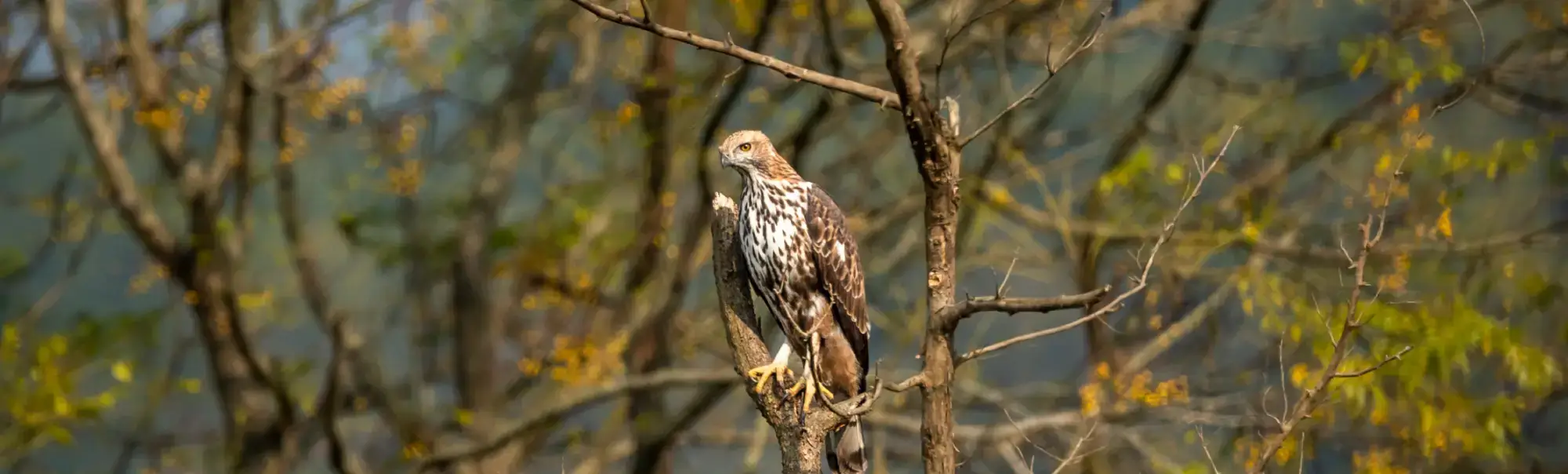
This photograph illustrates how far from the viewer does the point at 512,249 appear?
6.08 metres

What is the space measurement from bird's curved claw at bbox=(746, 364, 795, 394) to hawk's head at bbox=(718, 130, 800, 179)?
535mm

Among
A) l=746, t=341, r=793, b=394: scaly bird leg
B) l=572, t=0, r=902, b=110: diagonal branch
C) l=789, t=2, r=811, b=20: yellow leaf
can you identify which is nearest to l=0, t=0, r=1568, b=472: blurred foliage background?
l=789, t=2, r=811, b=20: yellow leaf

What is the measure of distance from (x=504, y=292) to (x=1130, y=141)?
3.52 m

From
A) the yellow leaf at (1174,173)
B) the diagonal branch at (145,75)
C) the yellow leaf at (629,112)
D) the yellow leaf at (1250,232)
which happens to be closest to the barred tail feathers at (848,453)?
the yellow leaf at (1174,173)

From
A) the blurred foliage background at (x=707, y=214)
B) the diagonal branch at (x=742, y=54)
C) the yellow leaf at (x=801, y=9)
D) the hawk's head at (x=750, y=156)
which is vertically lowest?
the blurred foliage background at (x=707, y=214)

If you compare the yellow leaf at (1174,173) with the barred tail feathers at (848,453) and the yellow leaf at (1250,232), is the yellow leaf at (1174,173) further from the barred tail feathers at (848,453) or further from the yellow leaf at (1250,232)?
the barred tail feathers at (848,453)

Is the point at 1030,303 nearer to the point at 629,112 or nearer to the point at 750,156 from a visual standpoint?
Answer: the point at 750,156

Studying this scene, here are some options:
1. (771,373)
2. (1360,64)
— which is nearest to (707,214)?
(1360,64)

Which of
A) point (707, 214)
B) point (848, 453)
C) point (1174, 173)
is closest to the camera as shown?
point (848, 453)

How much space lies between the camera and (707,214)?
5.28 m

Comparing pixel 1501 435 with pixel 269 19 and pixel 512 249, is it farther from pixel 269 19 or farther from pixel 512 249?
pixel 269 19

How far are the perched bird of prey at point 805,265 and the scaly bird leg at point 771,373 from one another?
3 centimetres

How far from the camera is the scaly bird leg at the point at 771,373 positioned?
246 cm

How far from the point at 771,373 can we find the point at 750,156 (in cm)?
59
